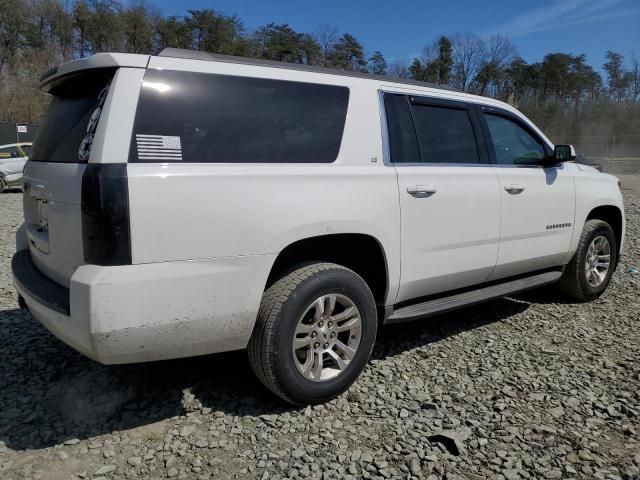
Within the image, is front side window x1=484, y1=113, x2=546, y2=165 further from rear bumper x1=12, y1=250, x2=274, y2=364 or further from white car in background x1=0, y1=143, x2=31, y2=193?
white car in background x1=0, y1=143, x2=31, y2=193

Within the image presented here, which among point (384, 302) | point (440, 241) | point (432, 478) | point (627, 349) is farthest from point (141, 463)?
point (627, 349)

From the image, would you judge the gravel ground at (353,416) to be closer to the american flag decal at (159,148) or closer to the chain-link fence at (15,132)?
the american flag decal at (159,148)

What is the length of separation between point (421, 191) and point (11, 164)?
52.0 feet

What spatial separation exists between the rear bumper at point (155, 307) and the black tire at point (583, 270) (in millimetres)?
3519

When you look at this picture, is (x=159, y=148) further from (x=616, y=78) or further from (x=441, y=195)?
(x=616, y=78)

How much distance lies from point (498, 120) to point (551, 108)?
219ft

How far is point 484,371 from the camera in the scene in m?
3.55

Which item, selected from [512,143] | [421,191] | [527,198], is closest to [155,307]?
[421,191]

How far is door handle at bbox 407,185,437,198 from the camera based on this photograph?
10.8 ft

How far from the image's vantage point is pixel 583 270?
4.95 metres

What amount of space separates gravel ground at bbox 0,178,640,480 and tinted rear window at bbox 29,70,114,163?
1427 mm

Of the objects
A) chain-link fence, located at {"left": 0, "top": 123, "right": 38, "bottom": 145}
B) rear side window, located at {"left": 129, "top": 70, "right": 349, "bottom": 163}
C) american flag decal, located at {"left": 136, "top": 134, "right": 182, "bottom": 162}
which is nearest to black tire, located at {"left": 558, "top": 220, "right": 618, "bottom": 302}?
rear side window, located at {"left": 129, "top": 70, "right": 349, "bottom": 163}

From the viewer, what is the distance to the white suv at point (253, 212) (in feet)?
7.70

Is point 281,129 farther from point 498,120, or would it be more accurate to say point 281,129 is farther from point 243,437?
point 498,120
